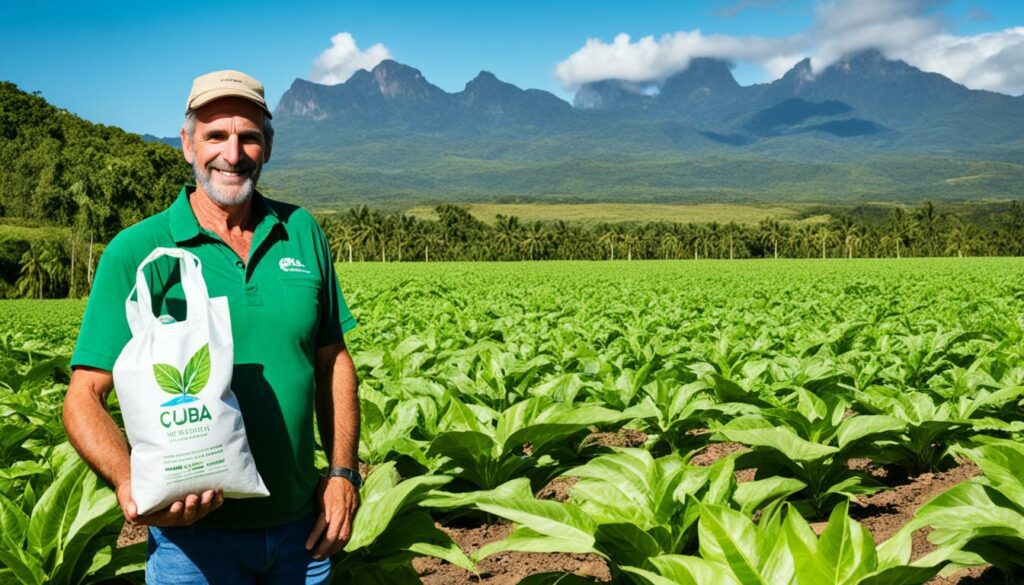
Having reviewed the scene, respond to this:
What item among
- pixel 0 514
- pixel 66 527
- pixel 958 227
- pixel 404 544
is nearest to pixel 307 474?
pixel 404 544

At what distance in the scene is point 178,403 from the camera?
204cm

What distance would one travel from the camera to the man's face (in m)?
2.56

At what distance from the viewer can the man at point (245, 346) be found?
7.50 ft

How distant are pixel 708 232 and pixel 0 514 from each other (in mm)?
123308

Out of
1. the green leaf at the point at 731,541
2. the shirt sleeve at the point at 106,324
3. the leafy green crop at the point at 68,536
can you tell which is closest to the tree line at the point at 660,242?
the leafy green crop at the point at 68,536

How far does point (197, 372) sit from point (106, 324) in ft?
1.28

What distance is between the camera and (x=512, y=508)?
2.50 meters

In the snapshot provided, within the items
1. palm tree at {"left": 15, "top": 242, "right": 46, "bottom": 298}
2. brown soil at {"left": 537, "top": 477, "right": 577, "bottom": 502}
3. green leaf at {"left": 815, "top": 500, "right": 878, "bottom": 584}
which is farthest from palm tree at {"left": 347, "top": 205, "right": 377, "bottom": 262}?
→ green leaf at {"left": 815, "top": 500, "right": 878, "bottom": 584}

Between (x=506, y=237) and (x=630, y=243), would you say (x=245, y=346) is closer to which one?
(x=506, y=237)

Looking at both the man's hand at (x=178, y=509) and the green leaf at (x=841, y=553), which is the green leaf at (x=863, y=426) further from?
the man's hand at (x=178, y=509)

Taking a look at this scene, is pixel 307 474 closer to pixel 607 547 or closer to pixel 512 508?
pixel 512 508

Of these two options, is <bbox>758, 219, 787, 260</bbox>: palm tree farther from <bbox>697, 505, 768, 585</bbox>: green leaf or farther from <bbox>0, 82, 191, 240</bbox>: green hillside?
<bbox>697, 505, 768, 585</bbox>: green leaf

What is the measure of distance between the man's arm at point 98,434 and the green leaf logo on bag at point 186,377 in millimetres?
283

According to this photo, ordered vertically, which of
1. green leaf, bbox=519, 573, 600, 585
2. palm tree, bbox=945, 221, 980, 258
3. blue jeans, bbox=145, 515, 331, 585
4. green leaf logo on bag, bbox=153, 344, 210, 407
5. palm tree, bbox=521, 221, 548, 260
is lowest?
palm tree, bbox=945, 221, 980, 258
